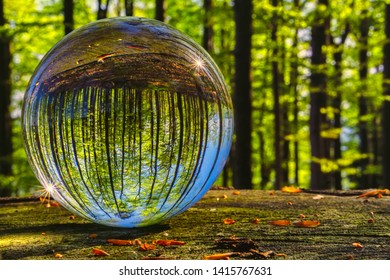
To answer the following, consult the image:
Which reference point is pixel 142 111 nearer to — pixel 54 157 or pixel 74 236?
pixel 54 157

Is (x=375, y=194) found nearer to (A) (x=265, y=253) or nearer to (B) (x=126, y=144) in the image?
(A) (x=265, y=253)

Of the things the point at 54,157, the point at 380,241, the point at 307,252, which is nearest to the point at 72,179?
the point at 54,157

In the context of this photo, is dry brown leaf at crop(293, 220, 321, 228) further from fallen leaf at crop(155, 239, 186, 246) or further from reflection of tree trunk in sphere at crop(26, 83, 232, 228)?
fallen leaf at crop(155, 239, 186, 246)

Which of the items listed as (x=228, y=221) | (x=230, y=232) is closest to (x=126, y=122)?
(x=230, y=232)

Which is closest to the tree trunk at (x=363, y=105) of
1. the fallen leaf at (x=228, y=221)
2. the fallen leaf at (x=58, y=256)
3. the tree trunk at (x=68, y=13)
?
the tree trunk at (x=68, y=13)

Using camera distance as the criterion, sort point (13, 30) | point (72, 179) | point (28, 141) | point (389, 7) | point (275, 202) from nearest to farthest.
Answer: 1. point (72, 179)
2. point (28, 141)
3. point (275, 202)
4. point (13, 30)
5. point (389, 7)

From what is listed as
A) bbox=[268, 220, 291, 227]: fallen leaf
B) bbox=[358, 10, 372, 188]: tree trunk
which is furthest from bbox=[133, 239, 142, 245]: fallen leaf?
bbox=[358, 10, 372, 188]: tree trunk
